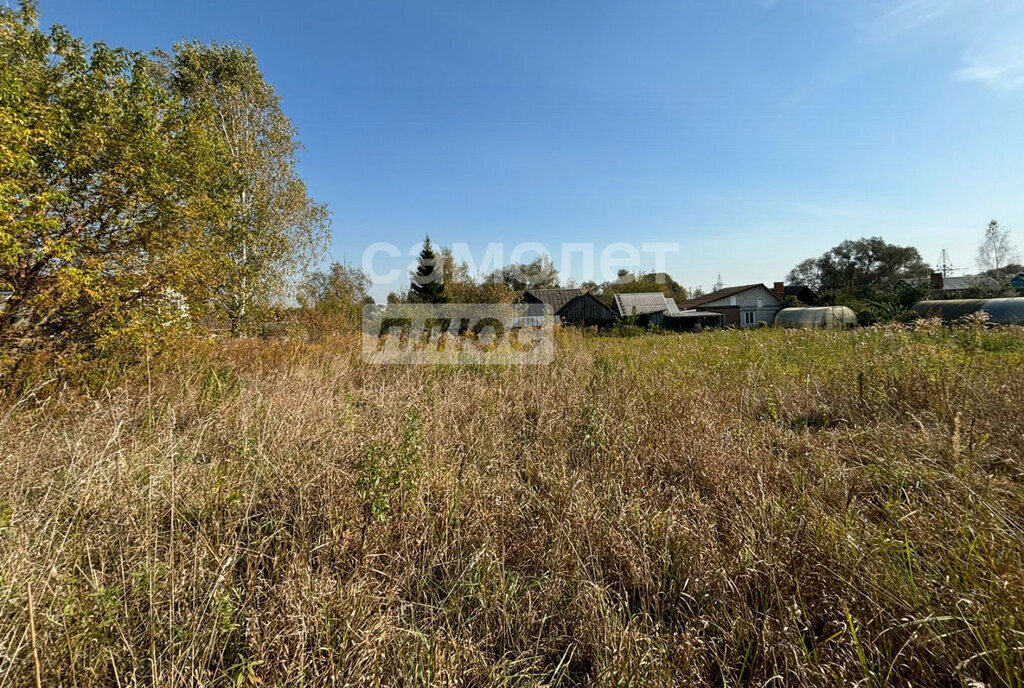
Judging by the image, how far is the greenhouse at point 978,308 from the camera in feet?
50.8

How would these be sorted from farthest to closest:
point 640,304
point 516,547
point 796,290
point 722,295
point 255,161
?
point 796,290 < point 722,295 < point 640,304 < point 255,161 < point 516,547

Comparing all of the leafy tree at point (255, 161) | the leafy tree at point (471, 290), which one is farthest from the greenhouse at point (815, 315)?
the leafy tree at point (255, 161)

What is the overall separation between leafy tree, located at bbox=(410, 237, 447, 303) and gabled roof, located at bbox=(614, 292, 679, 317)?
48.9 feet

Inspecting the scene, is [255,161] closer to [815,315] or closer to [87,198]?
[87,198]

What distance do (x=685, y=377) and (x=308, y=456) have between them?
4.18 meters

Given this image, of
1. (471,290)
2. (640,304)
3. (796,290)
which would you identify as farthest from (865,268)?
(471,290)

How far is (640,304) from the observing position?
31.8m

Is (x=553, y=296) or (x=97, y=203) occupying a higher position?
(x=553, y=296)

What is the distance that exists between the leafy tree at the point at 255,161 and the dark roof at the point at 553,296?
73.6ft

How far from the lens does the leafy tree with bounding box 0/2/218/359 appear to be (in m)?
3.52

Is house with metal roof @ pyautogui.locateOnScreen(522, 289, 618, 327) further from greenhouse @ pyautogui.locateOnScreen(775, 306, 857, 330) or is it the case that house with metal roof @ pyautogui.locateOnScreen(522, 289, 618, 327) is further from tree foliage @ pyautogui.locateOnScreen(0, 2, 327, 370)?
tree foliage @ pyautogui.locateOnScreen(0, 2, 327, 370)

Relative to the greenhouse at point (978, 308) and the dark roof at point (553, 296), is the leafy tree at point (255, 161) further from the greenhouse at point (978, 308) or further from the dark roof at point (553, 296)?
the greenhouse at point (978, 308)

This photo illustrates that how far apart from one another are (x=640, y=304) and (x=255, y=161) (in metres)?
28.1

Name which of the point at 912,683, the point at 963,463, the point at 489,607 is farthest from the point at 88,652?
the point at 963,463
